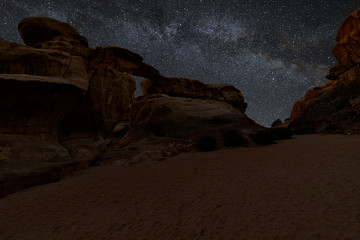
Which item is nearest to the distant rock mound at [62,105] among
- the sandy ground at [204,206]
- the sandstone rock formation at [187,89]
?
the sandy ground at [204,206]

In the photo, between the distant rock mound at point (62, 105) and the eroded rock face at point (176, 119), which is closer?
the distant rock mound at point (62, 105)

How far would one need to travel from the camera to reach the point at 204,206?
10.1ft

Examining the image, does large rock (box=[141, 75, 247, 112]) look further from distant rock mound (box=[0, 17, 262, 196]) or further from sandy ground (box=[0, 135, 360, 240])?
sandy ground (box=[0, 135, 360, 240])

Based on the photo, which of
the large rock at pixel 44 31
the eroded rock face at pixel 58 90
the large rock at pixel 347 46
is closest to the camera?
the eroded rock face at pixel 58 90

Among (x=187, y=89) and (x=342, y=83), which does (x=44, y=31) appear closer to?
(x=187, y=89)

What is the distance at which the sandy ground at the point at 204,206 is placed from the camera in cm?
231

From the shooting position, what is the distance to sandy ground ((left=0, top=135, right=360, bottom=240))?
7.57 ft

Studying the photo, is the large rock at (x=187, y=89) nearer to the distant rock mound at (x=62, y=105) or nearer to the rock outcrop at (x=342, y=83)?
the distant rock mound at (x=62, y=105)

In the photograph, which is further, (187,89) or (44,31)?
(187,89)

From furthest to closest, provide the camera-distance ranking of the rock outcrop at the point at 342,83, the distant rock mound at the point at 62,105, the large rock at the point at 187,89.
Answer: the large rock at the point at 187,89 < the rock outcrop at the point at 342,83 < the distant rock mound at the point at 62,105

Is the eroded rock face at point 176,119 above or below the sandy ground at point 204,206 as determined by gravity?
above

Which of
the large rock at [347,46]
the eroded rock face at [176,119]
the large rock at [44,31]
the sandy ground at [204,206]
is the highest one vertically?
the large rock at [347,46]

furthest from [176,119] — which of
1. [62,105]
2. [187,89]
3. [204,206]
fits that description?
[204,206]

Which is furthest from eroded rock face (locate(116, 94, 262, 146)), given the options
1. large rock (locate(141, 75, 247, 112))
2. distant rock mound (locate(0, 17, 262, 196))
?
large rock (locate(141, 75, 247, 112))
